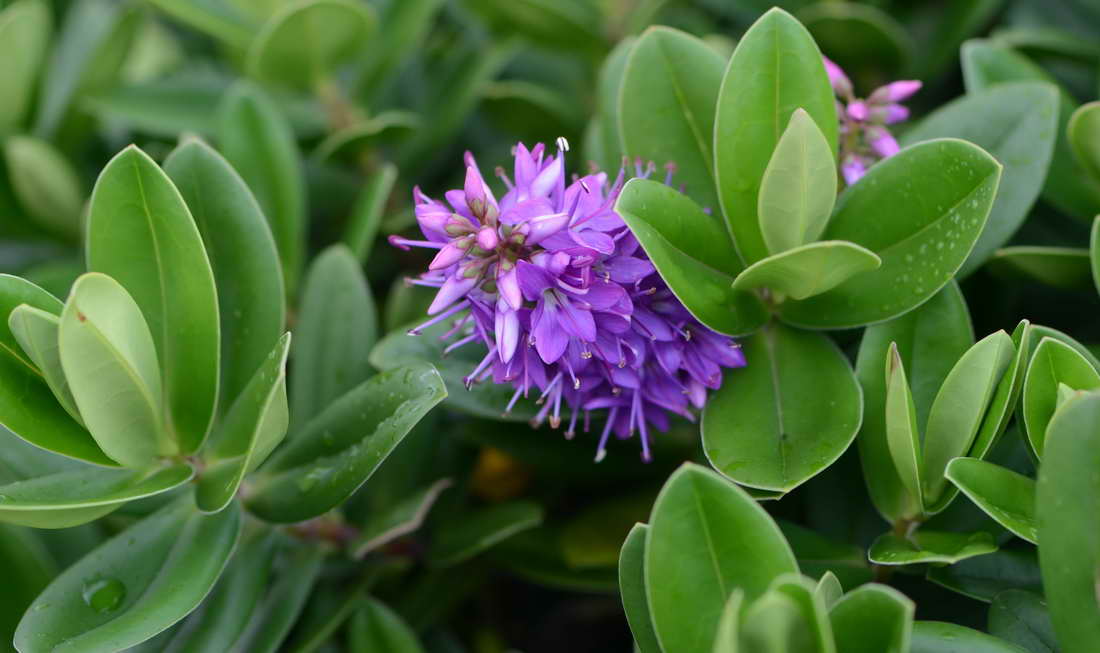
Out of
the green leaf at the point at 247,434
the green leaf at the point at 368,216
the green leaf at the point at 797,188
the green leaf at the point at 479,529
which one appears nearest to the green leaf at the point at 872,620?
the green leaf at the point at 797,188

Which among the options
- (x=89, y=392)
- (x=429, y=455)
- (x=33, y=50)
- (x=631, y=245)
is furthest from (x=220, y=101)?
(x=631, y=245)

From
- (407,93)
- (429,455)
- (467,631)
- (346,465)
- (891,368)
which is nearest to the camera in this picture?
(891,368)

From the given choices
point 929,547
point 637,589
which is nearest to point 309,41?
point 637,589

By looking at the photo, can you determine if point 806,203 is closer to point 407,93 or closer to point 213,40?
point 407,93

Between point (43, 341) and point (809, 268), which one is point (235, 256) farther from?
point (809, 268)

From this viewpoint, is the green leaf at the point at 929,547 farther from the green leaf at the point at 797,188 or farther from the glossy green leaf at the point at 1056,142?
the glossy green leaf at the point at 1056,142

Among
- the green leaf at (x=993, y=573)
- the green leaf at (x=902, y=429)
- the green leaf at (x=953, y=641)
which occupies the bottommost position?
the green leaf at (x=993, y=573)
